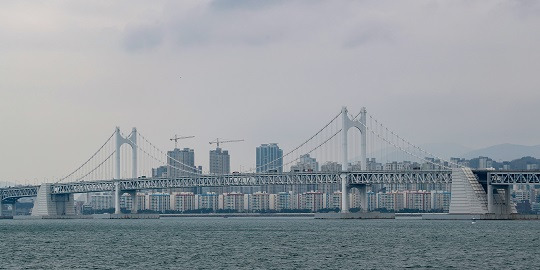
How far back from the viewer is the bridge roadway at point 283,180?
405ft

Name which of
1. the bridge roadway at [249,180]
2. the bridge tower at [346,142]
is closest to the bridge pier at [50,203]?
the bridge roadway at [249,180]

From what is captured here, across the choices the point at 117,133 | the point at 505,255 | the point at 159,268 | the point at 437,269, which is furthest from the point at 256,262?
the point at 117,133

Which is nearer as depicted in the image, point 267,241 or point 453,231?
point 267,241

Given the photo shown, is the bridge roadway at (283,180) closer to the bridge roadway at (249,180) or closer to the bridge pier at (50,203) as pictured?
the bridge roadway at (249,180)

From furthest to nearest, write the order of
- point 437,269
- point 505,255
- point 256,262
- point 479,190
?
1. point 479,190
2. point 505,255
3. point 256,262
4. point 437,269

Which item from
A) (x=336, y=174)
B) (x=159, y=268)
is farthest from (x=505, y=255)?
(x=336, y=174)

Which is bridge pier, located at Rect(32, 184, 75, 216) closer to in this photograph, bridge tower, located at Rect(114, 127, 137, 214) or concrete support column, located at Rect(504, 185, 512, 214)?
bridge tower, located at Rect(114, 127, 137, 214)

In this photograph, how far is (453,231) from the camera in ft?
298

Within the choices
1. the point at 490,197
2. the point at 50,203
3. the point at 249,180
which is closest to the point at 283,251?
the point at 490,197

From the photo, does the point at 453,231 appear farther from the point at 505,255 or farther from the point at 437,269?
the point at 437,269

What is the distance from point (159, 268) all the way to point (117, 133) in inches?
4966

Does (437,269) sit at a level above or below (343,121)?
below

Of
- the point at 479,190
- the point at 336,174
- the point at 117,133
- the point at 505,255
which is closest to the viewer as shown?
the point at 505,255

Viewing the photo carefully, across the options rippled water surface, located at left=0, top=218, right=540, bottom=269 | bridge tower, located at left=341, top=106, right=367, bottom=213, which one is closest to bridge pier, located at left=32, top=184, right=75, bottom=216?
bridge tower, located at left=341, top=106, right=367, bottom=213
